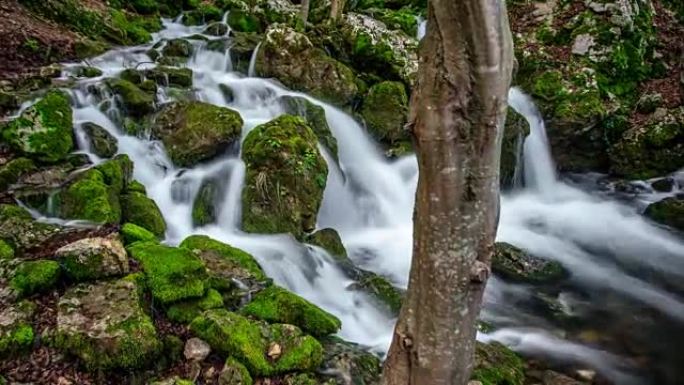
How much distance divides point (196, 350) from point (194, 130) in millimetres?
4727

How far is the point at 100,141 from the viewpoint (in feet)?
24.7

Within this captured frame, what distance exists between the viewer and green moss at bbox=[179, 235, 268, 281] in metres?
5.34

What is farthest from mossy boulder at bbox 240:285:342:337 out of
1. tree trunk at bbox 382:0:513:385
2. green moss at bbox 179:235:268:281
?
tree trunk at bbox 382:0:513:385

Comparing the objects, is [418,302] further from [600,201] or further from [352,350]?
[600,201]

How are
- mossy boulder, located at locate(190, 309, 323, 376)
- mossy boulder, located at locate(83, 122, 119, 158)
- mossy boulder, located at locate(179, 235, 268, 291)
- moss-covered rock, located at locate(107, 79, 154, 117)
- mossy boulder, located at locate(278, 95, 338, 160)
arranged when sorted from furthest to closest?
mossy boulder, located at locate(278, 95, 338, 160), moss-covered rock, located at locate(107, 79, 154, 117), mossy boulder, located at locate(83, 122, 119, 158), mossy boulder, located at locate(179, 235, 268, 291), mossy boulder, located at locate(190, 309, 323, 376)

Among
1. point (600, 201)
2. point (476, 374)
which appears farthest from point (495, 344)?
point (600, 201)

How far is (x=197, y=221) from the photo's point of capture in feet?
24.3

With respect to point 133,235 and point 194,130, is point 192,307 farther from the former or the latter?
point 194,130

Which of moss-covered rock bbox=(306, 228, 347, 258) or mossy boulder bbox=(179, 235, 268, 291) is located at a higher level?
mossy boulder bbox=(179, 235, 268, 291)

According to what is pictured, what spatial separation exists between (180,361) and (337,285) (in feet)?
9.08

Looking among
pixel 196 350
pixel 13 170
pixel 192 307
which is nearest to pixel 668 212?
pixel 192 307

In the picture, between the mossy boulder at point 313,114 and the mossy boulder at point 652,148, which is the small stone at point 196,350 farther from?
the mossy boulder at point 652,148

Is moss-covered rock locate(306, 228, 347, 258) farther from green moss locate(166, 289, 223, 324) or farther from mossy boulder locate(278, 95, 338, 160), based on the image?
green moss locate(166, 289, 223, 324)

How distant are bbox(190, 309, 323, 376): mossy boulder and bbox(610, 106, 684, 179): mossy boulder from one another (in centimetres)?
941
